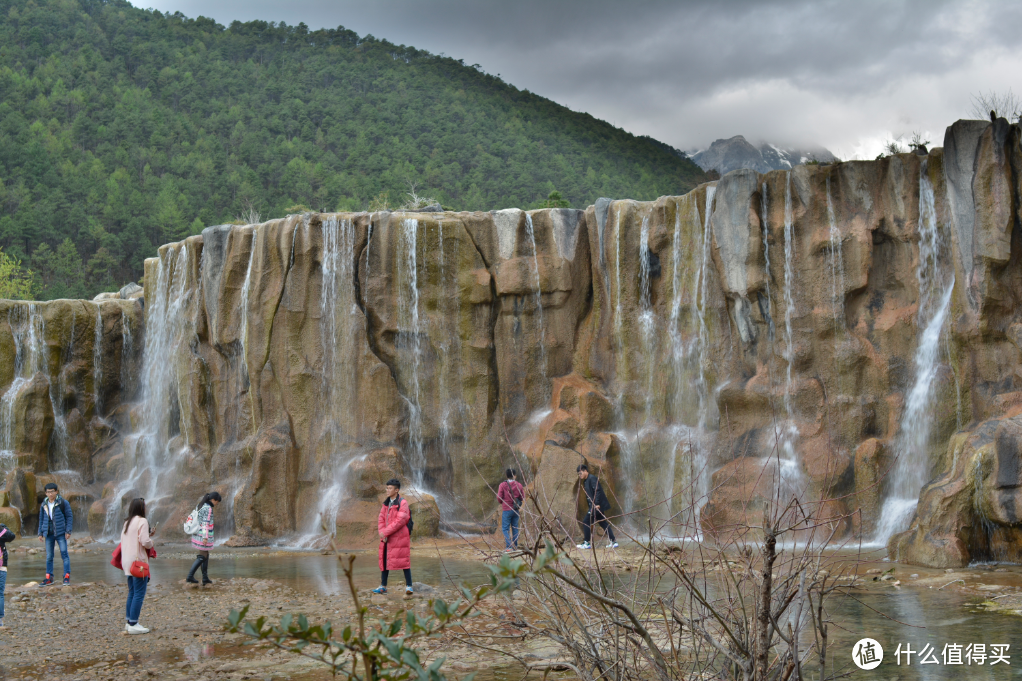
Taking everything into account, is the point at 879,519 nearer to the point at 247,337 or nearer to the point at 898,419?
the point at 898,419

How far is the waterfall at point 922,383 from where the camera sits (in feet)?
51.6

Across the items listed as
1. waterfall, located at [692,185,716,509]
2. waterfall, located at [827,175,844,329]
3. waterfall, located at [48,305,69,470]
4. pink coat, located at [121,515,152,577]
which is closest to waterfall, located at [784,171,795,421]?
waterfall, located at [827,175,844,329]

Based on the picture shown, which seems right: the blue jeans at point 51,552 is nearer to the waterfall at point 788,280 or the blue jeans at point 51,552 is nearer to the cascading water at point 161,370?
the cascading water at point 161,370

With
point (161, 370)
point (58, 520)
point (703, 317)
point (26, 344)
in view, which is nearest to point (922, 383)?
point (703, 317)

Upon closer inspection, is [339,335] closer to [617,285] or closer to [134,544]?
[617,285]

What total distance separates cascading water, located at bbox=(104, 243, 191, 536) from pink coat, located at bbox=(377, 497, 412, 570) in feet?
43.6

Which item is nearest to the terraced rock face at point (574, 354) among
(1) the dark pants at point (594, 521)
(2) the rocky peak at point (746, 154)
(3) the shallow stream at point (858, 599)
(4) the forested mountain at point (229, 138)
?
(1) the dark pants at point (594, 521)

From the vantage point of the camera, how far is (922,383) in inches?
663

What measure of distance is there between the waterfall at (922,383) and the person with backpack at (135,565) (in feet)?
38.7

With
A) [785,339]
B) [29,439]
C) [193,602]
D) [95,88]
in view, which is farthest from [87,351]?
[95,88]

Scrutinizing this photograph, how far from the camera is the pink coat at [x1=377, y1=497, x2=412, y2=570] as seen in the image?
35.8 ft

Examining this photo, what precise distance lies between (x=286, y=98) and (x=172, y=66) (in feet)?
34.2

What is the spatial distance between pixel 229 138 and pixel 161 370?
4577cm

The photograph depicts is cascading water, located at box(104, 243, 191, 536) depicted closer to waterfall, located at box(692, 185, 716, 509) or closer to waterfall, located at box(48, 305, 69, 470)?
waterfall, located at box(48, 305, 69, 470)
